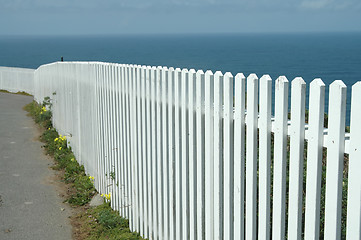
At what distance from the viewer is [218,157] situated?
4.45 metres

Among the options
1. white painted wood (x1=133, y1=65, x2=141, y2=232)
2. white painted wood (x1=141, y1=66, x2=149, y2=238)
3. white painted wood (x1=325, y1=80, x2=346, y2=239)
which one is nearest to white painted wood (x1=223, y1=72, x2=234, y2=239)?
white painted wood (x1=325, y1=80, x2=346, y2=239)

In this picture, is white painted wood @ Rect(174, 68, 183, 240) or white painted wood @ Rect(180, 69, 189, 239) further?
white painted wood @ Rect(174, 68, 183, 240)

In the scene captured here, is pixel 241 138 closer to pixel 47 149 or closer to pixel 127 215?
pixel 127 215

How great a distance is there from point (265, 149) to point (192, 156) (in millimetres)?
1370

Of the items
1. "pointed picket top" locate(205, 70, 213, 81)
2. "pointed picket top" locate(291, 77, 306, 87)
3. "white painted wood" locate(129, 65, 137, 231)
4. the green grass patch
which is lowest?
the green grass patch

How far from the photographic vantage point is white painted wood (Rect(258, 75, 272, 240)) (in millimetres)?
3619

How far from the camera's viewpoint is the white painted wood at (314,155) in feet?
10.3

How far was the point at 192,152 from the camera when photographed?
4980 millimetres

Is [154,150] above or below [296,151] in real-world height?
below

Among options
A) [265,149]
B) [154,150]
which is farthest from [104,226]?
[265,149]

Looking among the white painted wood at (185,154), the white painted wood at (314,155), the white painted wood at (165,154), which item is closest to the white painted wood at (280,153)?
the white painted wood at (314,155)

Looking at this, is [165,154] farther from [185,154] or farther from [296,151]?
[296,151]

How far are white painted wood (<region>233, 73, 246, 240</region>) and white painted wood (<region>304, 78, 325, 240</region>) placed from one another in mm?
827

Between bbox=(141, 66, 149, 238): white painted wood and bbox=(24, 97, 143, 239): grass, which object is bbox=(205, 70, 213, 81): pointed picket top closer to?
bbox=(141, 66, 149, 238): white painted wood
